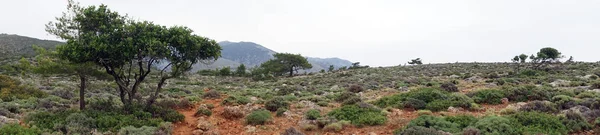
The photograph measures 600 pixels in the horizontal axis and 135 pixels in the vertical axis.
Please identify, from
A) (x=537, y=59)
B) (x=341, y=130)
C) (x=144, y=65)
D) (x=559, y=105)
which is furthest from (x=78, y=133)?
(x=537, y=59)

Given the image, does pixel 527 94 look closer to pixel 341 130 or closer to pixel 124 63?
pixel 341 130

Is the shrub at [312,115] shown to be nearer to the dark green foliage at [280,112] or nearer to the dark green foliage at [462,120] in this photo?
the dark green foliage at [280,112]

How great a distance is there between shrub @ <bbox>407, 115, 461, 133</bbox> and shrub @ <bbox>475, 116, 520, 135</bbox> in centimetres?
68

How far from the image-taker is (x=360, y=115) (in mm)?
13664

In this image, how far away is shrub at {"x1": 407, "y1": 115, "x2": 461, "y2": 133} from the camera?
11.0 m

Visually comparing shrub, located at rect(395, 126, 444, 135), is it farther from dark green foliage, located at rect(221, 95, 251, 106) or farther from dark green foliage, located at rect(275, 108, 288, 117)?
dark green foliage, located at rect(221, 95, 251, 106)

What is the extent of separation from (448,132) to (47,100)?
1618cm

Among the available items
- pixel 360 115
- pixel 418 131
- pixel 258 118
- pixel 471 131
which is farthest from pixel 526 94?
pixel 258 118

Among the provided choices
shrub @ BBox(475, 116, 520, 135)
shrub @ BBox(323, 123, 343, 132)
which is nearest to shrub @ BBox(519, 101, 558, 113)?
shrub @ BBox(475, 116, 520, 135)

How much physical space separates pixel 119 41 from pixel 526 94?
56.6ft

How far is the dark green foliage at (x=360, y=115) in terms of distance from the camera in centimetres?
1277

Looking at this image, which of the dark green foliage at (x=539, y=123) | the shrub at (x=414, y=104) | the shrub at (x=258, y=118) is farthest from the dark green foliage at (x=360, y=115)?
the dark green foliage at (x=539, y=123)

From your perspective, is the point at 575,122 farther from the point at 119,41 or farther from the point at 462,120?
the point at 119,41

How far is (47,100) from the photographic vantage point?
15.6m
